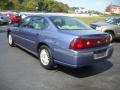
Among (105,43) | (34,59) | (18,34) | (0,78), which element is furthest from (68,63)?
(18,34)

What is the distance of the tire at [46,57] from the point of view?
6.59m

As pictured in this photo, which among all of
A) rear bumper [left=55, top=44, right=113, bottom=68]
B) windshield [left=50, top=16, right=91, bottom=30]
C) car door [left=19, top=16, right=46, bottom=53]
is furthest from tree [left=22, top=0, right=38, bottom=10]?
rear bumper [left=55, top=44, right=113, bottom=68]

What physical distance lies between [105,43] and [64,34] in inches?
46.9

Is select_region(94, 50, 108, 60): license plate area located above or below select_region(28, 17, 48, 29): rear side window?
below

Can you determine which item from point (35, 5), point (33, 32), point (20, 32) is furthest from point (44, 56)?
point (35, 5)

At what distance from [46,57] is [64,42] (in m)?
0.99

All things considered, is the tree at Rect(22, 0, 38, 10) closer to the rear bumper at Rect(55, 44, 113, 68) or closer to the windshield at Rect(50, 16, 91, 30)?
the windshield at Rect(50, 16, 91, 30)

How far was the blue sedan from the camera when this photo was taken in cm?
587

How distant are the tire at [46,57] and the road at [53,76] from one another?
14 centimetres

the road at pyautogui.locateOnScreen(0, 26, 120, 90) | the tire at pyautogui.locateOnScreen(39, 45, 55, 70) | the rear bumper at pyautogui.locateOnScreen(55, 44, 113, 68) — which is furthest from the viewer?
the tire at pyautogui.locateOnScreen(39, 45, 55, 70)

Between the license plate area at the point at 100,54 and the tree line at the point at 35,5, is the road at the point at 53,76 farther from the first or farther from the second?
the tree line at the point at 35,5

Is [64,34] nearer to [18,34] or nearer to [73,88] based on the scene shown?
[73,88]

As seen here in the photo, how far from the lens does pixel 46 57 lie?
22.3ft

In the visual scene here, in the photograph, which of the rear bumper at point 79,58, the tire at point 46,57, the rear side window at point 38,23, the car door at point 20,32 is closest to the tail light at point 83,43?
the rear bumper at point 79,58
